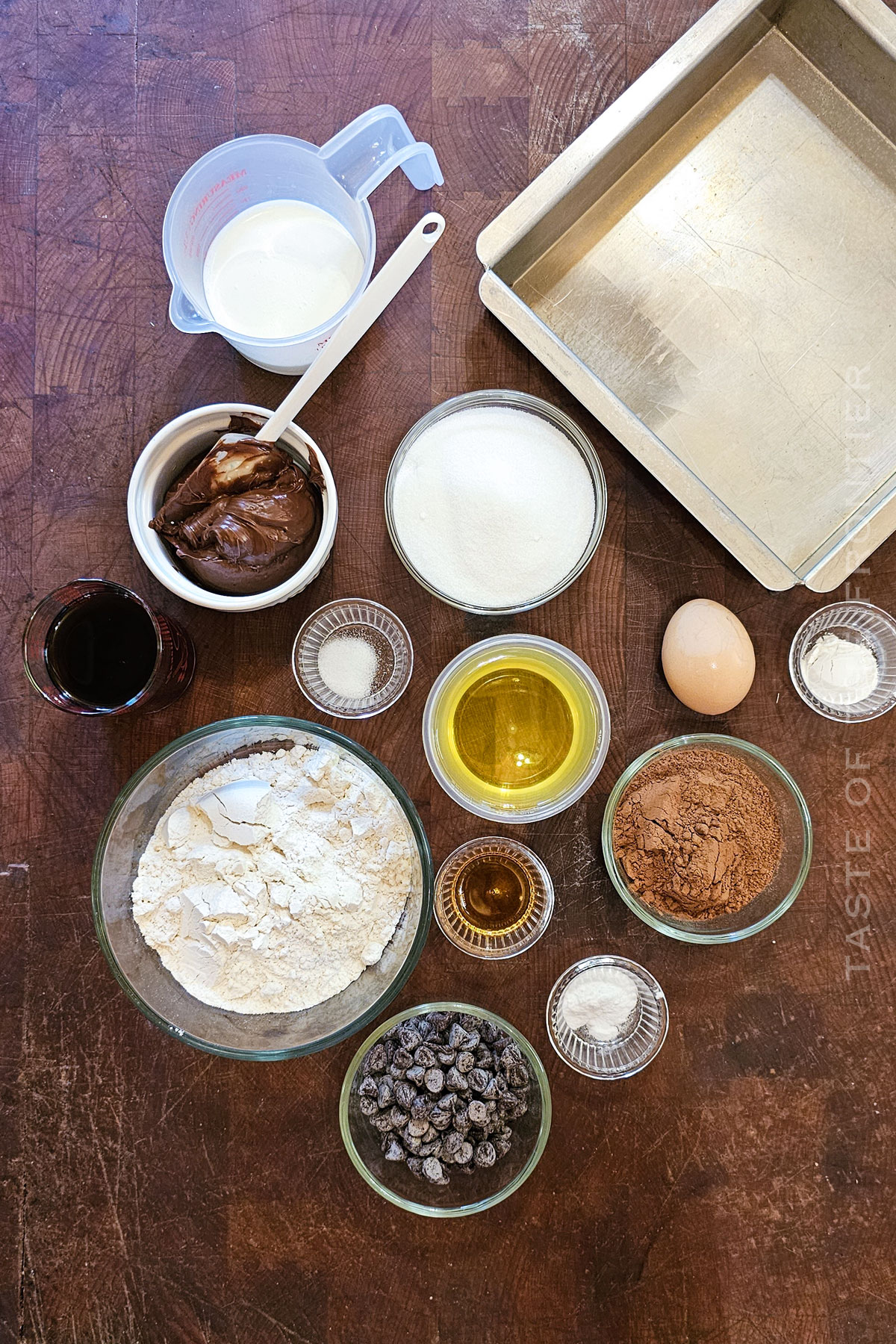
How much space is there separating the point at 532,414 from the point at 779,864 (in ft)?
2.69

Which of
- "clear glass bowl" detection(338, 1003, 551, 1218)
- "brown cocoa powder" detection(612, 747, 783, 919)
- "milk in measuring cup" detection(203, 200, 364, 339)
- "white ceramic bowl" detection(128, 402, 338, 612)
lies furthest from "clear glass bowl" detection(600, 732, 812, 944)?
"milk in measuring cup" detection(203, 200, 364, 339)

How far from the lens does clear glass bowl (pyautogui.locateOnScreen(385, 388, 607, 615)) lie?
50.6 inches

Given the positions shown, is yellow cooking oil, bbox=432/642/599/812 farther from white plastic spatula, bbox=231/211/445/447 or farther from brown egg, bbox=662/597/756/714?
white plastic spatula, bbox=231/211/445/447

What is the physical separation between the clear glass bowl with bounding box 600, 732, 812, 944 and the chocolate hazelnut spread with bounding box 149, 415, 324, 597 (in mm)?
637

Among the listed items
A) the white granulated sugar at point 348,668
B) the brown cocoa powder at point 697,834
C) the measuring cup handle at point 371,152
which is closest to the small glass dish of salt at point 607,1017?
the brown cocoa powder at point 697,834

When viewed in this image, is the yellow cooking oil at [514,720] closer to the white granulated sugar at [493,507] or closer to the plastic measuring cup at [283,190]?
the white granulated sugar at [493,507]

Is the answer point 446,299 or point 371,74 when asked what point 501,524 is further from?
point 371,74

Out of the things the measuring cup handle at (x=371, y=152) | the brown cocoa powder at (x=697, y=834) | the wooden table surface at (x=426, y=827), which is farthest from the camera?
the wooden table surface at (x=426, y=827)

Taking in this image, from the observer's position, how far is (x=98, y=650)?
127 centimetres

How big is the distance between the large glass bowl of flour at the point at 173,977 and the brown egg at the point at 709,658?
472 mm

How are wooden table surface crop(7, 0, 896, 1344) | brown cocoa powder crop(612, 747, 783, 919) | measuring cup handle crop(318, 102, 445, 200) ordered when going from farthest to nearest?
1. wooden table surface crop(7, 0, 896, 1344)
2. brown cocoa powder crop(612, 747, 783, 919)
3. measuring cup handle crop(318, 102, 445, 200)

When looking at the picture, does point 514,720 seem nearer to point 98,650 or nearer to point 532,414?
point 532,414

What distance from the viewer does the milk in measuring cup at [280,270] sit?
1.24m

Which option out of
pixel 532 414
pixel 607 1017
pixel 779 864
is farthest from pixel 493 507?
pixel 607 1017
